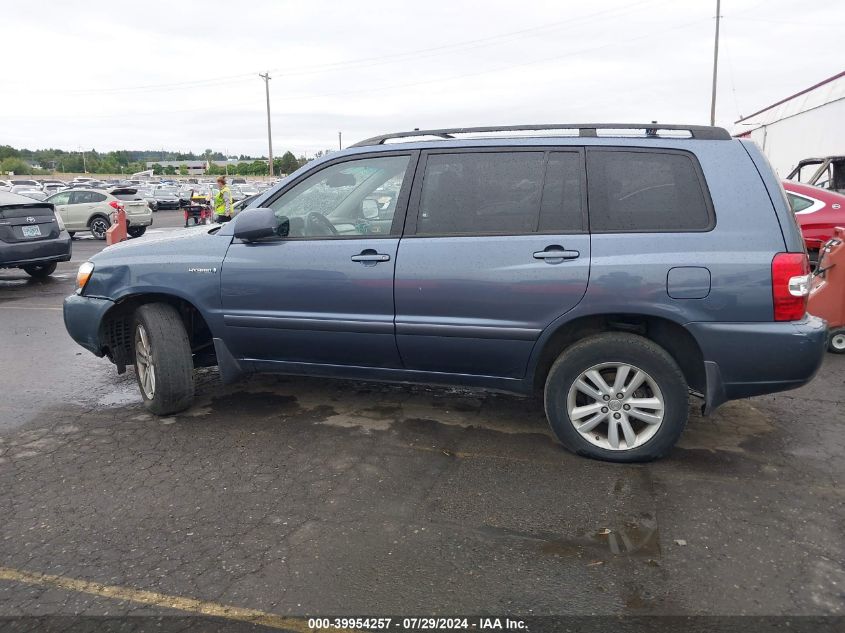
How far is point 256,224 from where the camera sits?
4.21 m

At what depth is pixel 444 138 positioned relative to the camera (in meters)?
4.22

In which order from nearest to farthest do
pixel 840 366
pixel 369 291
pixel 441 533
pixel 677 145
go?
1. pixel 441 533
2. pixel 677 145
3. pixel 369 291
4. pixel 840 366

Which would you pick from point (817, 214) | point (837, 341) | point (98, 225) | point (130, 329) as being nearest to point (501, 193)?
point (130, 329)

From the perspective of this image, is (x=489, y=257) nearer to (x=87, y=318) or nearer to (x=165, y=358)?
(x=165, y=358)

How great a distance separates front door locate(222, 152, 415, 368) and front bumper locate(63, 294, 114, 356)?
1.01 meters

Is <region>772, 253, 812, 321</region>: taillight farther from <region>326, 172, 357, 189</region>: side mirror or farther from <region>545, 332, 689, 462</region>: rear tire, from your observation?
<region>326, 172, 357, 189</region>: side mirror

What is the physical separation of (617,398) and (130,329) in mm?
3489

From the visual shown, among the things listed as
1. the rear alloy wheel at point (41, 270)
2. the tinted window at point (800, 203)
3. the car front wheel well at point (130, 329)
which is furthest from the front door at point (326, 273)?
the rear alloy wheel at point (41, 270)

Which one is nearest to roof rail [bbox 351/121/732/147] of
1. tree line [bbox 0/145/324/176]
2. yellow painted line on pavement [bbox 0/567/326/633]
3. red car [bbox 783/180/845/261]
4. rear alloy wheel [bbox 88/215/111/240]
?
yellow painted line on pavement [bbox 0/567/326/633]

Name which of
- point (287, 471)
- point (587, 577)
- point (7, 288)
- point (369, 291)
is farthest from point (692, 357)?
point (7, 288)

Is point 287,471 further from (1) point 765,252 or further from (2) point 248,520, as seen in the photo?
(1) point 765,252

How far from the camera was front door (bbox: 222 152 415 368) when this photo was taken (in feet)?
13.5

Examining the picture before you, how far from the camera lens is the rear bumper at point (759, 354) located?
11.4 feet

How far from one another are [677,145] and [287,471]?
2.83m
